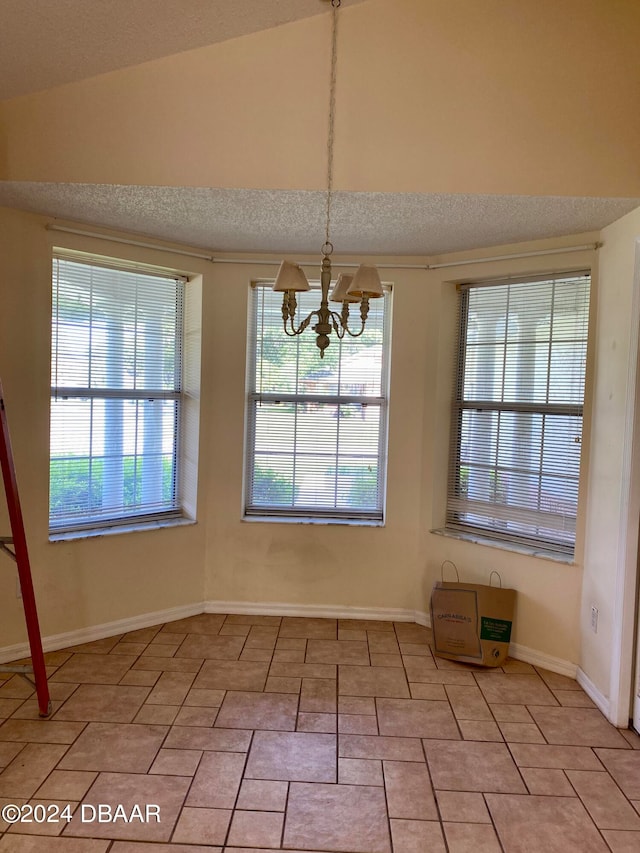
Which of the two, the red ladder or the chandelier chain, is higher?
the chandelier chain

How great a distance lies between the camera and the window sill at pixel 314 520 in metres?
4.02

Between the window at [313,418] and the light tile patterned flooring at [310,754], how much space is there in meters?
0.99

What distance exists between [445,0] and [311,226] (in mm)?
1175

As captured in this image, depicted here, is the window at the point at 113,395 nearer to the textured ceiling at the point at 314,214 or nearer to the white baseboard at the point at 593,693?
the textured ceiling at the point at 314,214

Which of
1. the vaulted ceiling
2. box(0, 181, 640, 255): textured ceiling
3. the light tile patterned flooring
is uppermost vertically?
the vaulted ceiling

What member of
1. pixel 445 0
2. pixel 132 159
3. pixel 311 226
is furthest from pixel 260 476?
pixel 445 0

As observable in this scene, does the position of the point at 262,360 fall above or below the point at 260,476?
above

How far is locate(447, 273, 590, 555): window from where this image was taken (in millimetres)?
3410

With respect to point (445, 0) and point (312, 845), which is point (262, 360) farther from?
point (312, 845)

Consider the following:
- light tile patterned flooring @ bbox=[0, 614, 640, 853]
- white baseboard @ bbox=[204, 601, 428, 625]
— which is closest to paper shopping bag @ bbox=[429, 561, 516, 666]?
light tile patterned flooring @ bbox=[0, 614, 640, 853]

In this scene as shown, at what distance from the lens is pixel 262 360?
407cm

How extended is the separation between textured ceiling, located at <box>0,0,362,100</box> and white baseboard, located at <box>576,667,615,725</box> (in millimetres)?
3461

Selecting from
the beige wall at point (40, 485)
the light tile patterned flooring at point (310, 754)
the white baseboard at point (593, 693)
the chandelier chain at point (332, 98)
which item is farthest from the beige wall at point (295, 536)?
the chandelier chain at point (332, 98)

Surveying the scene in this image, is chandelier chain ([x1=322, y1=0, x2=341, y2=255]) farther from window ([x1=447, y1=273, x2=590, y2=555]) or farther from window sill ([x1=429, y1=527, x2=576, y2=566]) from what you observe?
window sill ([x1=429, y1=527, x2=576, y2=566])
